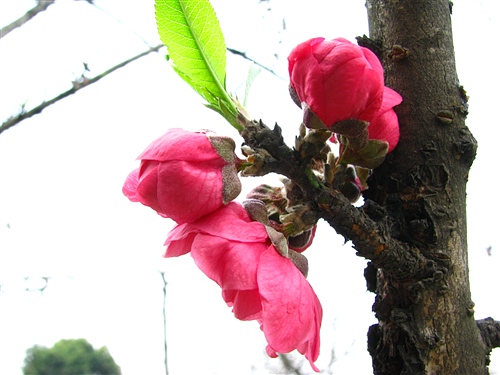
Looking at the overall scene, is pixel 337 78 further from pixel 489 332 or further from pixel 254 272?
pixel 489 332

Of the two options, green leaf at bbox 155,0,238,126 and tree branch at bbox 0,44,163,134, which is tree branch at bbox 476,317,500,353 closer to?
green leaf at bbox 155,0,238,126

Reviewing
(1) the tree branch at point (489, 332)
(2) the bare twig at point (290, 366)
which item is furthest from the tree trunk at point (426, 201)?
(2) the bare twig at point (290, 366)

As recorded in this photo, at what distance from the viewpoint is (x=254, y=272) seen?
0.52 metres

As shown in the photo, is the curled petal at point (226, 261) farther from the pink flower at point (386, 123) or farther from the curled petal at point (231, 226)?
the pink flower at point (386, 123)

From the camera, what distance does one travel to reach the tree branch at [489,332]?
0.71m

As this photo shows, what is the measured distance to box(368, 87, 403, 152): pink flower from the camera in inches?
24.0

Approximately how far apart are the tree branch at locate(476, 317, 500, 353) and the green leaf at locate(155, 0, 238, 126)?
1.57ft

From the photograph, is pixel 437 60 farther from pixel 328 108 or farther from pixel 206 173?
pixel 206 173

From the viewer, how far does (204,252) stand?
0.53 m

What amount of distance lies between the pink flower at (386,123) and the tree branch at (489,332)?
31 cm

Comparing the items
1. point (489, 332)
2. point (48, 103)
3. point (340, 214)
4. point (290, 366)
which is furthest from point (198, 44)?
point (290, 366)

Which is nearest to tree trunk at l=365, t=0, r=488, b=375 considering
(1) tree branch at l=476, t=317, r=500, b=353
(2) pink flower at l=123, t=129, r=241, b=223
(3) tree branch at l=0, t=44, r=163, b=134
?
(1) tree branch at l=476, t=317, r=500, b=353

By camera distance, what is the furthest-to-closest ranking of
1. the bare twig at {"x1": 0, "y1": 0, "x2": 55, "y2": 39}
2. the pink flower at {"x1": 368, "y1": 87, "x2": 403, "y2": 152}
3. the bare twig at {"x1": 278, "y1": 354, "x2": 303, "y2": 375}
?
the bare twig at {"x1": 278, "y1": 354, "x2": 303, "y2": 375} → the bare twig at {"x1": 0, "y1": 0, "x2": 55, "y2": 39} → the pink flower at {"x1": 368, "y1": 87, "x2": 403, "y2": 152}

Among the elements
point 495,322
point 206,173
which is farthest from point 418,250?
point 206,173
